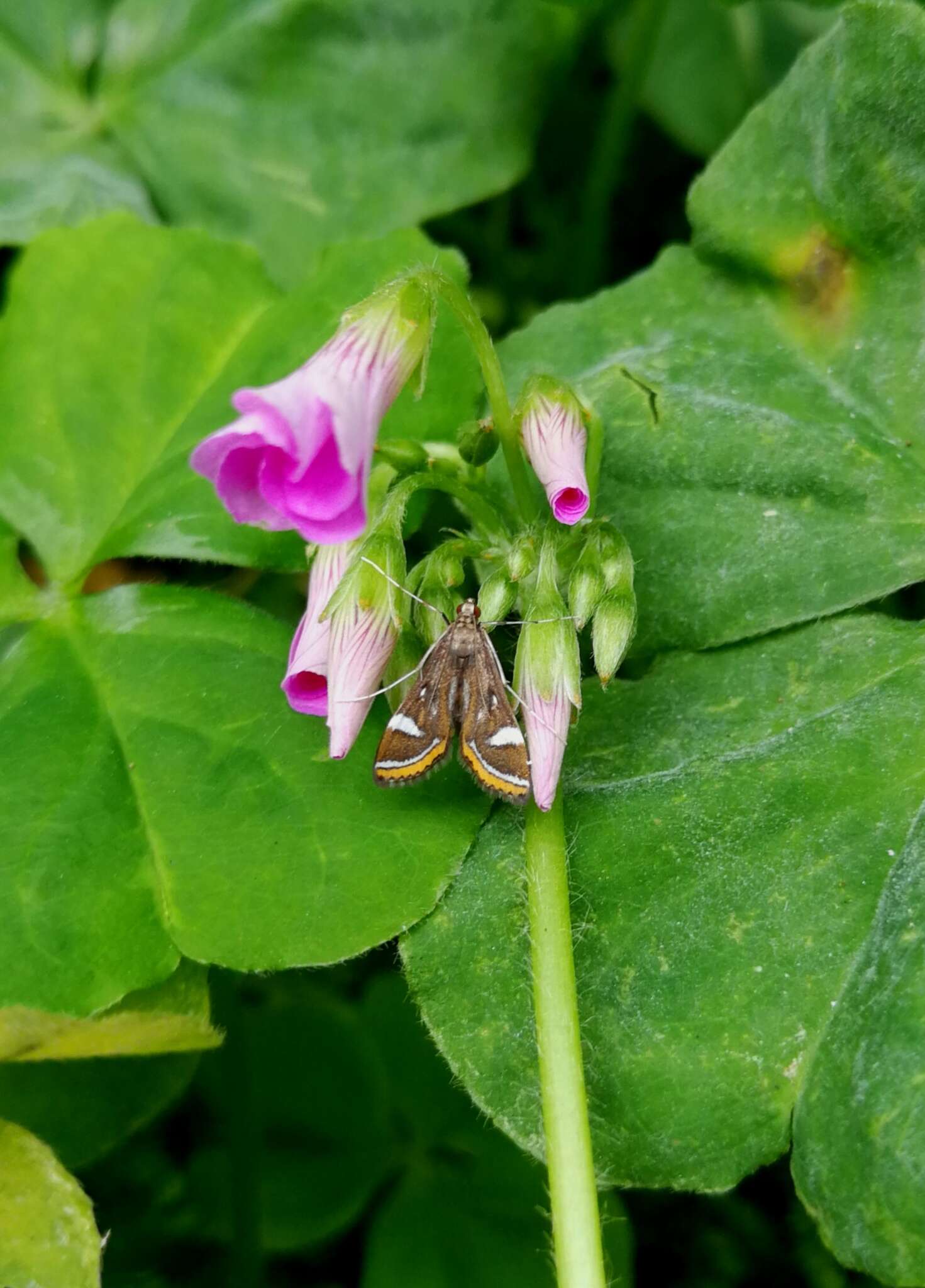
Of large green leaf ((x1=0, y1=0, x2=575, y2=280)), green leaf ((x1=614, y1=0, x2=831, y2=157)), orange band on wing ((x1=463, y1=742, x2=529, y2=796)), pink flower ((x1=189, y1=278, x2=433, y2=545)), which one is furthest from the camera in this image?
green leaf ((x1=614, y1=0, x2=831, y2=157))

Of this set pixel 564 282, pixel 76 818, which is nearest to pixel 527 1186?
pixel 76 818

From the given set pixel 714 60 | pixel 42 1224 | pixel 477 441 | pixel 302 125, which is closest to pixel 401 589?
pixel 477 441

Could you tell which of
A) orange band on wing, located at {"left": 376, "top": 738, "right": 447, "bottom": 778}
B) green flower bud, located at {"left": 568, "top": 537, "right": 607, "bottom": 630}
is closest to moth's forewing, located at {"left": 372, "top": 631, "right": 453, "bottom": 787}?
orange band on wing, located at {"left": 376, "top": 738, "right": 447, "bottom": 778}

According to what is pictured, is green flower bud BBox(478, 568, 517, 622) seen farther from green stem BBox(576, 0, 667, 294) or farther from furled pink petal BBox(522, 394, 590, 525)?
green stem BBox(576, 0, 667, 294)

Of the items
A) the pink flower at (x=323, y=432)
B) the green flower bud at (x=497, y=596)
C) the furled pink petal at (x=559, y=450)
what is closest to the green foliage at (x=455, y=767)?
the green flower bud at (x=497, y=596)

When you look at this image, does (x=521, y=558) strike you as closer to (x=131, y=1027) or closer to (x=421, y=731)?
(x=421, y=731)

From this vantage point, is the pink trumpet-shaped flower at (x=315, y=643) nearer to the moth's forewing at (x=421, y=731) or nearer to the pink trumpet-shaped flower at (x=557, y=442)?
the moth's forewing at (x=421, y=731)
